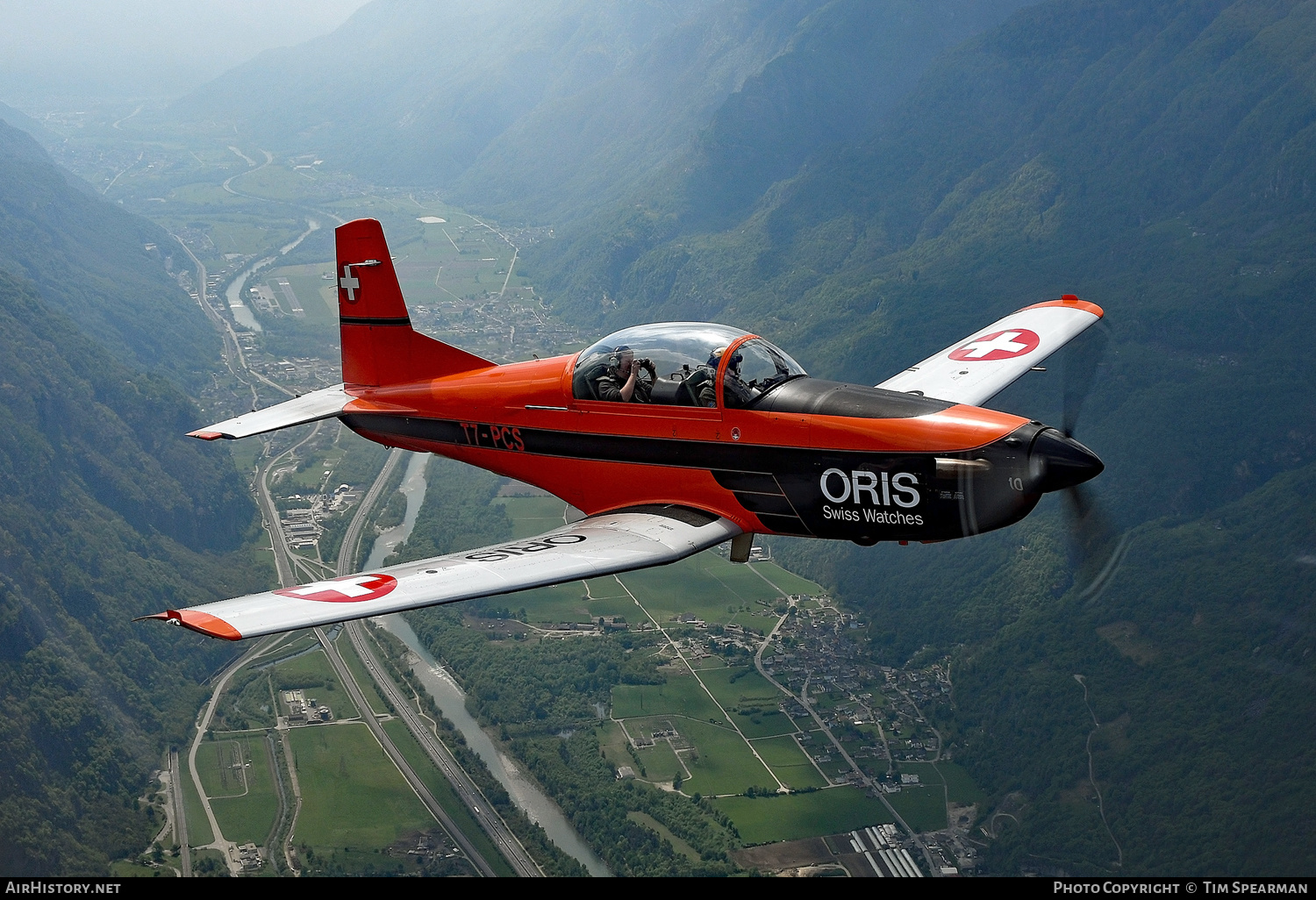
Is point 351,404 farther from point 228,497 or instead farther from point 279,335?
point 279,335

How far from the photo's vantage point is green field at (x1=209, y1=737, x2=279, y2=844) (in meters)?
47.7

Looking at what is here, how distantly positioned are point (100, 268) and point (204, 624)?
167 metres

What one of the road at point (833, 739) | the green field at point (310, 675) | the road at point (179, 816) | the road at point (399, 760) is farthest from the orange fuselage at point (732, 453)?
the green field at point (310, 675)

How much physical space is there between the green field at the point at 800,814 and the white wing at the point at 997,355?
32.0 meters

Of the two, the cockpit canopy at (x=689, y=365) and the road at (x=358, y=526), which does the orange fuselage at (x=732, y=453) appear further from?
the road at (x=358, y=526)

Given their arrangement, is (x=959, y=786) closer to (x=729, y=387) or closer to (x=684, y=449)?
(x=684, y=449)

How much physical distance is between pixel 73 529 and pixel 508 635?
110 ft

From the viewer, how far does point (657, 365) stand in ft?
62.1

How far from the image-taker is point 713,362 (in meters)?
18.4

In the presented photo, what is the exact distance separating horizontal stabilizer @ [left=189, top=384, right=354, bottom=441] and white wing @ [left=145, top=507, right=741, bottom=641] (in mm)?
6537

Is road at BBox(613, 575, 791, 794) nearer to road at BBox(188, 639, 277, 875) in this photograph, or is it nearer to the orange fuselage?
road at BBox(188, 639, 277, 875)

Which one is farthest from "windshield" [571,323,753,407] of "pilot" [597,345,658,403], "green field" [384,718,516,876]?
"green field" [384,718,516,876]

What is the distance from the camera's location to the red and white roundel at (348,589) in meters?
14.7

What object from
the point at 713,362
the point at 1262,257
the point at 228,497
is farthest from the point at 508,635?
the point at 1262,257
